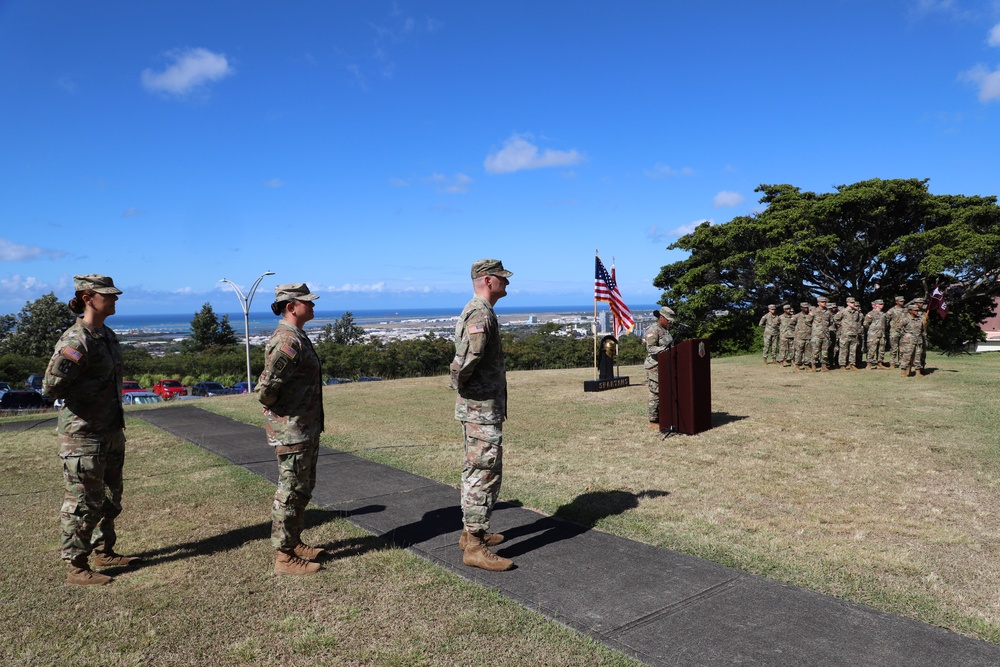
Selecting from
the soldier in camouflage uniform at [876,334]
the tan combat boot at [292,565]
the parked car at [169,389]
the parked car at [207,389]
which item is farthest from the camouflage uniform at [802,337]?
the parked car at [169,389]

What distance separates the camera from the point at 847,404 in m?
12.1

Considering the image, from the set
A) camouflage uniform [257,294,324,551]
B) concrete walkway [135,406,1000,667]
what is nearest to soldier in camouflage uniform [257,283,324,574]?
camouflage uniform [257,294,324,551]

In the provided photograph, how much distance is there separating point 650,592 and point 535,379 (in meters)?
15.9

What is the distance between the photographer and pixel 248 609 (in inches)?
162

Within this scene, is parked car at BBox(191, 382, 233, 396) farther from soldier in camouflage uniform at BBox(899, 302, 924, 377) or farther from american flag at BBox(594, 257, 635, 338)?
soldier in camouflage uniform at BBox(899, 302, 924, 377)

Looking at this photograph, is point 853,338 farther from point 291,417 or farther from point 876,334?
point 291,417

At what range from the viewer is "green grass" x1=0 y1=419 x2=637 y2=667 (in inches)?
140

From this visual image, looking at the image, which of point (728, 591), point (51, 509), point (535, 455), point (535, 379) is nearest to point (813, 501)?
point (728, 591)

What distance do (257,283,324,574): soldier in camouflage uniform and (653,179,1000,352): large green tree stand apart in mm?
25185

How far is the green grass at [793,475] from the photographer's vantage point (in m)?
4.59

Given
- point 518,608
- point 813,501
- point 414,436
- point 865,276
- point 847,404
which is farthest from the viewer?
point 865,276

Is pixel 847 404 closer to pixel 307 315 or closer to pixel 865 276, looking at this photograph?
pixel 307 315

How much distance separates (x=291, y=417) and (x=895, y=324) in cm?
1715

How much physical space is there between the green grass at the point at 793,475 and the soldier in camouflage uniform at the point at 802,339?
186 inches
